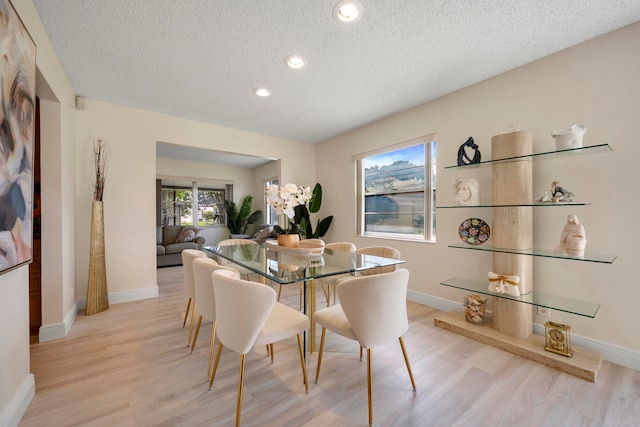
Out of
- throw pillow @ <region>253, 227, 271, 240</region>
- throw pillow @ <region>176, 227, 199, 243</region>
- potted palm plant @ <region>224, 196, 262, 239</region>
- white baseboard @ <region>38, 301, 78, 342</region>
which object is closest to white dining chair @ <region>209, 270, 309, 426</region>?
white baseboard @ <region>38, 301, 78, 342</region>

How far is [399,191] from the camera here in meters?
3.60

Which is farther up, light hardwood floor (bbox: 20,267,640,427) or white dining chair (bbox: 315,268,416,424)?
white dining chair (bbox: 315,268,416,424)

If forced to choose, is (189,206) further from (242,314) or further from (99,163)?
(242,314)

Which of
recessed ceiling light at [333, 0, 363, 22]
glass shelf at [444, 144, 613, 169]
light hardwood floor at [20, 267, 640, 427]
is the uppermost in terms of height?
recessed ceiling light at [333, 0, 363, 22]

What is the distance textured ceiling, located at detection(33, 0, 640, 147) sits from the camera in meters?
1.69

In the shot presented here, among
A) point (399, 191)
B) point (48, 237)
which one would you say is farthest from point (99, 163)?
point (399, 191)

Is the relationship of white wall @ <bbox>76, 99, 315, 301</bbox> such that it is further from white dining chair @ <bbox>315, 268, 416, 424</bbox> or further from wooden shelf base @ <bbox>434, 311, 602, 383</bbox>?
wooden shelf base @ <bbox>434, 311, 602, 383</bbox>

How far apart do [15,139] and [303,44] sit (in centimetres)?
188

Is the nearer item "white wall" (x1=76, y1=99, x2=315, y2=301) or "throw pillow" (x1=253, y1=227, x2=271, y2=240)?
"white wall" (x1=76, y1=99, x2=315, y2=301)

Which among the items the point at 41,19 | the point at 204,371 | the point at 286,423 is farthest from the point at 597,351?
the point at 41,19

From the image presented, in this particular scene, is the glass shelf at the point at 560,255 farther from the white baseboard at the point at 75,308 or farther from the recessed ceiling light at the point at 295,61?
the white baseboard at the point at 75,308

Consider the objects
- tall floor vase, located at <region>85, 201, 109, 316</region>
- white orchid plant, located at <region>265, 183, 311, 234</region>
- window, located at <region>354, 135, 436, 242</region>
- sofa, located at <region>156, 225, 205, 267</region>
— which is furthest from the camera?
sofa, located at <region>156, 225, 205, 267</region>

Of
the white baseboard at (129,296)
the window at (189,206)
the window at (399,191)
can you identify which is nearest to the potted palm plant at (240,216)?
the window at (189,206)

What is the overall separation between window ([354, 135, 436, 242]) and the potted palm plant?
4.18m
